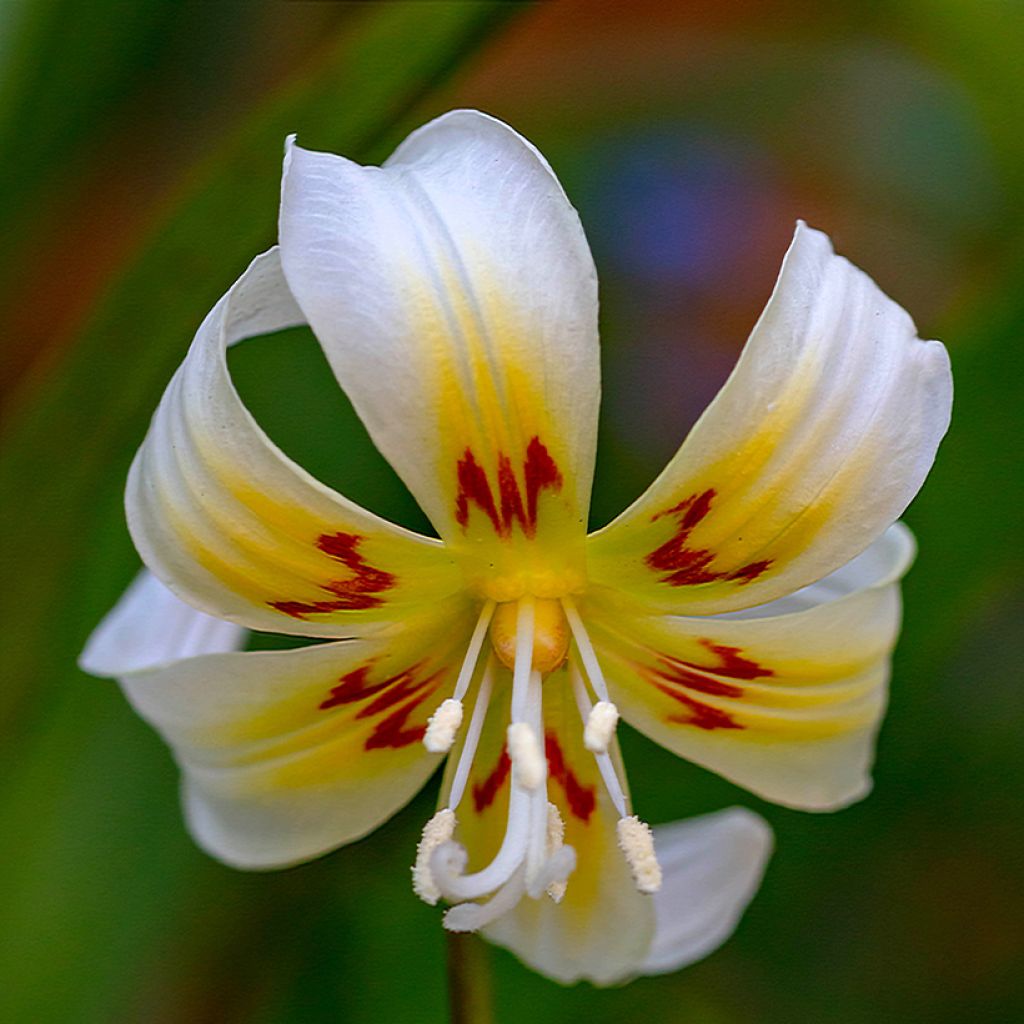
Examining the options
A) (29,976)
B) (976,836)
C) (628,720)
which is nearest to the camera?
(628,720)

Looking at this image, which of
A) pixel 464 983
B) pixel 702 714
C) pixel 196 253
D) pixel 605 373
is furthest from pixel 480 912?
pixel 605 373

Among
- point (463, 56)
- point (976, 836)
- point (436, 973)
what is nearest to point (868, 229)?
point (976, 836)

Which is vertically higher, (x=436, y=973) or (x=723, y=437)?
(x=723, y=437)

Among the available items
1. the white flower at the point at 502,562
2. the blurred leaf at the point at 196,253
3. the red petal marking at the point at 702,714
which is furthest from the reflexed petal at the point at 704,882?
the blurred leaf at the point at 196,253

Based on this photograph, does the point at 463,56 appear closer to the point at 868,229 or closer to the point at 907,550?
the point at 907,550

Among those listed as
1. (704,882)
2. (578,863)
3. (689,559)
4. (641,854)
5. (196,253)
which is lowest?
(704,882)

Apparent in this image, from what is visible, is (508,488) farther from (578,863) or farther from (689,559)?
(578,863)
